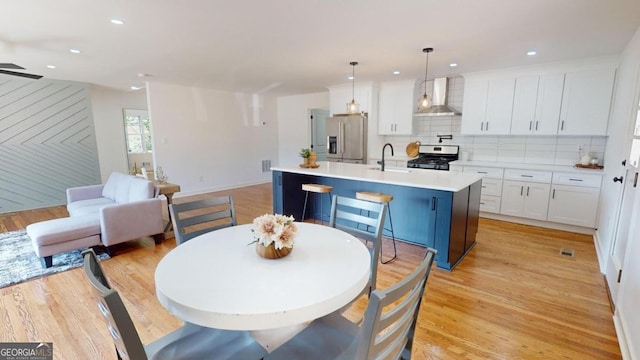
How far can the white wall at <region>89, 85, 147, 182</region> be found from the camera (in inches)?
264

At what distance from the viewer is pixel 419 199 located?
3348 mm

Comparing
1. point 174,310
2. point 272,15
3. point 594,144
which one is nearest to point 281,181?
point 272,15

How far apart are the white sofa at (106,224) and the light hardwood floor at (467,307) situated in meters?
0.27

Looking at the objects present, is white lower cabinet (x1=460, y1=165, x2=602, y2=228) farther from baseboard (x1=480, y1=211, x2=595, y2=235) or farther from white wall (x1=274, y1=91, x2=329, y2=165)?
white wall (x1=274, y1=91, x2=329, y2=165)

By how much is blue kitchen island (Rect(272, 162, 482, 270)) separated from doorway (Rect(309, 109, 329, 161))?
3.59 m

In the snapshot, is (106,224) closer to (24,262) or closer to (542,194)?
(24,262)

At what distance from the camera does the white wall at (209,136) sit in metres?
6.05

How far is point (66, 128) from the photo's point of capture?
571 cm

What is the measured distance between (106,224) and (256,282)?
116 inches

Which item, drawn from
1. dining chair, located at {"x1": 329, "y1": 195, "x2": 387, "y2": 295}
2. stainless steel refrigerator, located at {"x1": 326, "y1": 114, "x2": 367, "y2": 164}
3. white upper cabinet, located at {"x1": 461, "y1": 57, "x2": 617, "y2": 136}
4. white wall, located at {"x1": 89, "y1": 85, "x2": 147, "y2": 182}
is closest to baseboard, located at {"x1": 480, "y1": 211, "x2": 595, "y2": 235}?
white upper cabinet, located at {"x1": 461, "y1": 57, "x2": 617, "y2": 136}

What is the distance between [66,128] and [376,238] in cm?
669

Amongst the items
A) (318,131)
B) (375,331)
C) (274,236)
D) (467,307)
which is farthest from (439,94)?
(375,331)

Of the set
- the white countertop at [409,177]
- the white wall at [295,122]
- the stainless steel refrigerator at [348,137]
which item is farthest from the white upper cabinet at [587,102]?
the white wall at [295,122]

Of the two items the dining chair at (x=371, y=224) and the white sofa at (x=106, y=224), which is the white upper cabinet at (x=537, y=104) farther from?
the white sofa at (x=106, y=224)
